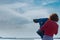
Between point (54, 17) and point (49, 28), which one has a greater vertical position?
point (54, 17)

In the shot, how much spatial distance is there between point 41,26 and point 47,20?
0.75ft

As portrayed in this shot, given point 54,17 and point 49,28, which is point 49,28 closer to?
point 49,28

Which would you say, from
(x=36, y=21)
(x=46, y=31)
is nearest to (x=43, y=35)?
(x=46, y=31)

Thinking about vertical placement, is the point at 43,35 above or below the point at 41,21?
below

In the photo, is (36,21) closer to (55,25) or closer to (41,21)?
(41,21)

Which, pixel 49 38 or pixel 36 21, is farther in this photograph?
pixel 36 21

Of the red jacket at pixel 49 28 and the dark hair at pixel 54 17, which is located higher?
the dark hair at pixel 54 17

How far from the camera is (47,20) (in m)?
6.00

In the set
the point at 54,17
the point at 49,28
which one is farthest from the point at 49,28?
the point at 54,17

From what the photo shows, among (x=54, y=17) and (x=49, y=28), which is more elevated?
(x=54, y=17)

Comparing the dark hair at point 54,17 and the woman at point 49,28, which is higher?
the dark hair at point 54,17

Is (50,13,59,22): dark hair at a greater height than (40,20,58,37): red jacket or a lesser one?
greater

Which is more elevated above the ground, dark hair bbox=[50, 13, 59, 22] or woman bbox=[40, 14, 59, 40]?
dark hair bbox=[50, 13, 59, 22]

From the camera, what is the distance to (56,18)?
5.69 m
